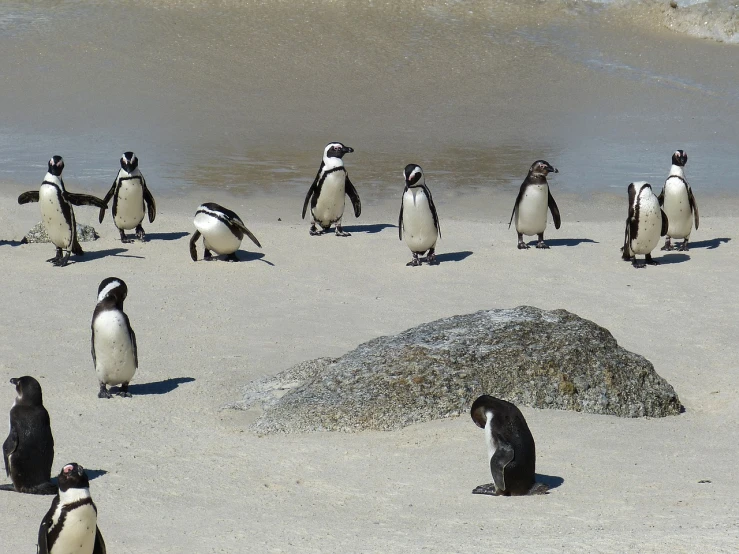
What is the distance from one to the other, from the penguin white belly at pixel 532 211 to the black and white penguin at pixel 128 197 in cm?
395

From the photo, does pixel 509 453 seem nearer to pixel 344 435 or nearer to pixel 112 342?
pixel 344 435

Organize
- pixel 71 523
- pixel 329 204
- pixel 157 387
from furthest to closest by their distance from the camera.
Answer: pixel 329 204 < pixel 157 387 < pixel 71 523

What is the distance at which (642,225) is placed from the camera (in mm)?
11414

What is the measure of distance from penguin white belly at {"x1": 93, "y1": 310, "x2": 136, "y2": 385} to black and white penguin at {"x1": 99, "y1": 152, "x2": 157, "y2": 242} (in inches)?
192

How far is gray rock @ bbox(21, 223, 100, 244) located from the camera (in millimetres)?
12227

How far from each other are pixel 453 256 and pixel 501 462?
6.43 m

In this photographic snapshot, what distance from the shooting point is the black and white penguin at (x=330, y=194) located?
12805mm

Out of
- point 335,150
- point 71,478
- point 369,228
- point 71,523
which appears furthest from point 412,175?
point 71,523

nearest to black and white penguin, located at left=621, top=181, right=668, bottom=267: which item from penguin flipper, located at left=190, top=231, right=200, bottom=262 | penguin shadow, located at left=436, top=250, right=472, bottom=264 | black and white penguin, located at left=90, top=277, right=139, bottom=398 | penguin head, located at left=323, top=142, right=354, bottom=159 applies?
penguin shadow, located at left=436, top=250, right=472, bottom=264

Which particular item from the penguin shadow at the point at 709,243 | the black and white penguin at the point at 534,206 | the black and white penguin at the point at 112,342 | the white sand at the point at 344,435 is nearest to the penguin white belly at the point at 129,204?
the white sand at the point at 344,435

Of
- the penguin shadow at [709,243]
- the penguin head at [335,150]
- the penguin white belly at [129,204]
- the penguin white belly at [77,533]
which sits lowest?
the penguin white belly at [77,533]

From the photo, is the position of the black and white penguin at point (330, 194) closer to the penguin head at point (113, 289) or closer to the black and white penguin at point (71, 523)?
the penguin head at point (113, 289)

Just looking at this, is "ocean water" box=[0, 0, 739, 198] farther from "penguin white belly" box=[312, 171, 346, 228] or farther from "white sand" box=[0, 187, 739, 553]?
"white sand" box=[0, 187, 739, 553]

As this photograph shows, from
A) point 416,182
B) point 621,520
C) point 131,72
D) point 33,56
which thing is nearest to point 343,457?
point 621,520
